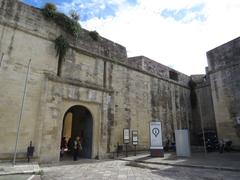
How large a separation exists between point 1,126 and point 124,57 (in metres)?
7.98

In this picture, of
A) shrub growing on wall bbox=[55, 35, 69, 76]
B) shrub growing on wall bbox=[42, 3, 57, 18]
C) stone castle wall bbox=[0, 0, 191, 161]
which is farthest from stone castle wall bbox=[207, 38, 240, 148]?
shrub growing on wall bbox=[42, 3, 57, 18]

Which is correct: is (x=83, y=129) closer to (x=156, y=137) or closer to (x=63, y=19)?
(x=156, y=137)

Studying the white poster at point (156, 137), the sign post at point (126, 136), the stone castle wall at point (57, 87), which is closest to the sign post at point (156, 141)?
the white poster at point (156, 137)

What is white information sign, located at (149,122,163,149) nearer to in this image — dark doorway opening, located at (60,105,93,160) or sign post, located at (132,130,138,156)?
sign post, located at (132,130,138,156)

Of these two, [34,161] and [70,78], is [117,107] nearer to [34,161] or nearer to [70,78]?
[70,78]

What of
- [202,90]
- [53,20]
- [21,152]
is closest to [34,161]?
[21,152]

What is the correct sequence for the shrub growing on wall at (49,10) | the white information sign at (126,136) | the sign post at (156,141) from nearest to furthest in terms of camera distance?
the shrub growing on wall at (49,10) < the sign post at (156,141) < the white information sign at (126,136)

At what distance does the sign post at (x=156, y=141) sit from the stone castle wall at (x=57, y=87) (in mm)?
1982

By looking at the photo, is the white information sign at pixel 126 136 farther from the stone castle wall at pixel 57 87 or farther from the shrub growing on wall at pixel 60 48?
the shrub growing on wall at pixel 60 48

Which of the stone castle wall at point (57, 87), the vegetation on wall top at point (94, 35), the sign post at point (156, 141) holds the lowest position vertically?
the sign post at point (156, 141)

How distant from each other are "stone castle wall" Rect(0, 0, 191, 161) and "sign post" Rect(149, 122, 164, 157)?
1.98 meters

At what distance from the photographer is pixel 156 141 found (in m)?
9.15

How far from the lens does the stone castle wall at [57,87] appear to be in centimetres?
699

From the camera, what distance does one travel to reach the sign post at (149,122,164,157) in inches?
353
